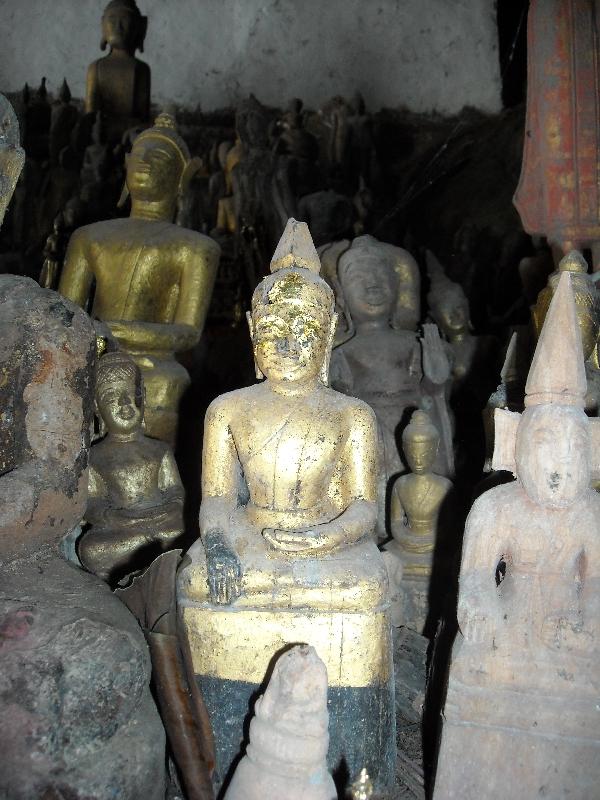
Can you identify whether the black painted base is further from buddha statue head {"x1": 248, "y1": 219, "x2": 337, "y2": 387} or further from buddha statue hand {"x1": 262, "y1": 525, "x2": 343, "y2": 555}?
buddha statue head {"x1": 248, "y1": 219, "x2": 337, "y2": 387}

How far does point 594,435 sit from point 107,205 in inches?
388

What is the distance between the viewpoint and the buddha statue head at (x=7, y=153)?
248cm

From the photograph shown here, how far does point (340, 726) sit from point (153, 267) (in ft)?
10.4

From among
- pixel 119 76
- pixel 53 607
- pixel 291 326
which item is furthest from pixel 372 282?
pixel 119 76

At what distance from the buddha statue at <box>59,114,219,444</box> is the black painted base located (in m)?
2.27

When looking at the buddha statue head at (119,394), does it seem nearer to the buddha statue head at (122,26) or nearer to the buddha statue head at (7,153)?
the buddha statue head at (7,153)

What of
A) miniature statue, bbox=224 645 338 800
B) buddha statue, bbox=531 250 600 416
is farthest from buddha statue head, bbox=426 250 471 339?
miniature statue, bbox=224 645 338 800

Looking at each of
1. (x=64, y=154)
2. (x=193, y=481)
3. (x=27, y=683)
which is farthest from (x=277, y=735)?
(x=64, y=154)

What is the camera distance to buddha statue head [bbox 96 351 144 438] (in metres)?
3.59

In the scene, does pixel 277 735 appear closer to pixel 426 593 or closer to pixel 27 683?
pixel 27 683

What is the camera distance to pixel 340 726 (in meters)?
2.30

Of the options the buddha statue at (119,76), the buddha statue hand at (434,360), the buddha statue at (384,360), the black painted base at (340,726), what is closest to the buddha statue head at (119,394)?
the buddha statue at (384,360)

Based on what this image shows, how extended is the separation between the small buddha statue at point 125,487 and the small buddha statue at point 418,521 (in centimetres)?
117

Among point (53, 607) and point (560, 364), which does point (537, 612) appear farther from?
point (53, 607)
